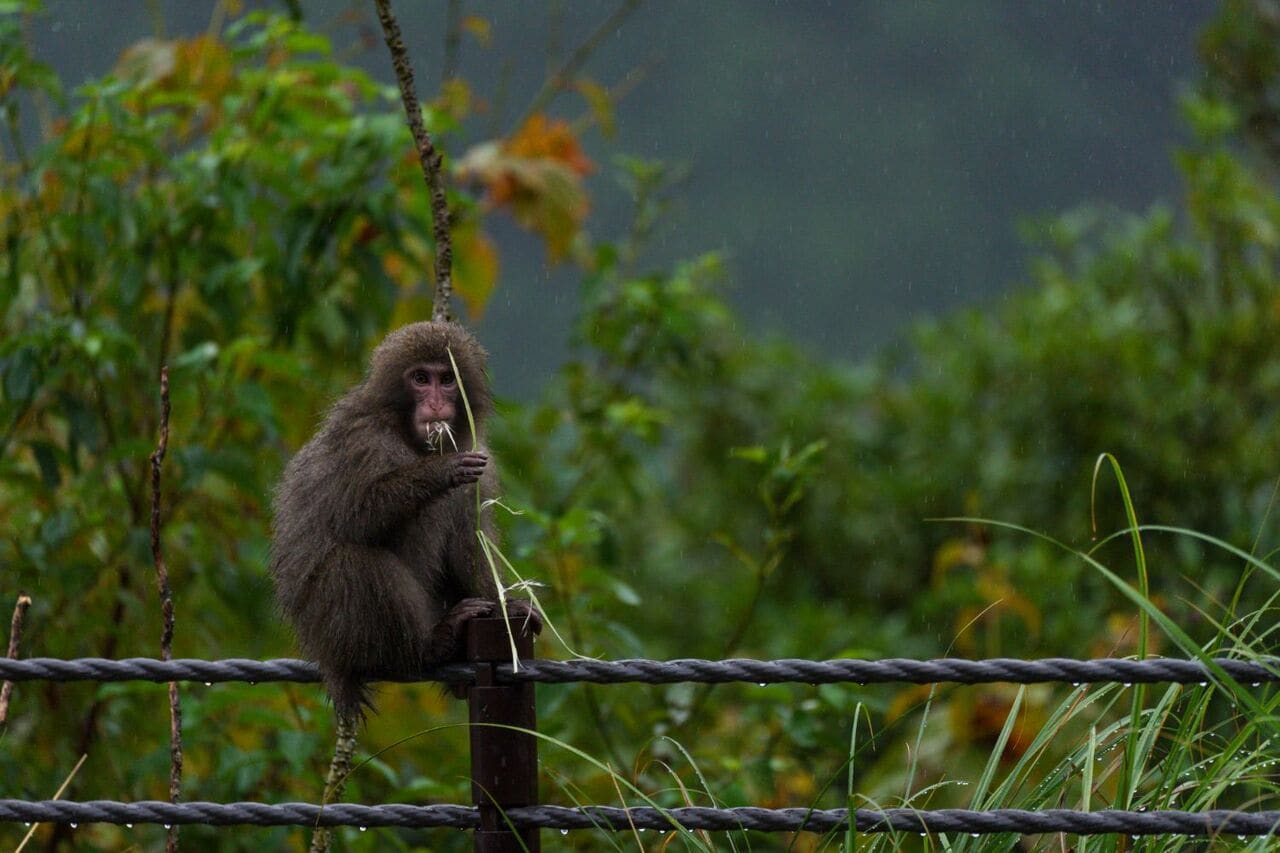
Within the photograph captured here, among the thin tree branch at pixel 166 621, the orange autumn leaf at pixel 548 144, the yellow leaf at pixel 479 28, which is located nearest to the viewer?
the thin tree branch at pixel 166 621

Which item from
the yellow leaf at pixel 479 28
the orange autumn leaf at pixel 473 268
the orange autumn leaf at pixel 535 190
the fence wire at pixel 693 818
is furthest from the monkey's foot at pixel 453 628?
the yellow leaf at pixel 479 28

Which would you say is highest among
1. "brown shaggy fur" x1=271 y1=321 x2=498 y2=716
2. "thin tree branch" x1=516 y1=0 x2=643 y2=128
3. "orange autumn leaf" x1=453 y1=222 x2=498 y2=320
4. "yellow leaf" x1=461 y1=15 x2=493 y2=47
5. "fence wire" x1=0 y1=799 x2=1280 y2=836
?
"yellow leaf" x1=461 y1=15 x2=493 y2=47

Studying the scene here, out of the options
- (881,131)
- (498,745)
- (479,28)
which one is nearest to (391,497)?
(498,745)

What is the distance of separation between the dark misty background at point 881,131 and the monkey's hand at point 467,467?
667 inches

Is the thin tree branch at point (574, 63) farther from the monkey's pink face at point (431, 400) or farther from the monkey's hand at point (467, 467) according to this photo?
the monkey's hand at point (467, 467)

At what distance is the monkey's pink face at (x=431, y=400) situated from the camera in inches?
175

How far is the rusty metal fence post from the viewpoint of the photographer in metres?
3.12

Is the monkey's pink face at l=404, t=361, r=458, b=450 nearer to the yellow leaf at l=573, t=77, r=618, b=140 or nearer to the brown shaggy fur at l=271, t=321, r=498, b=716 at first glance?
the brown shaggy fur at l=271, t=321, r=498, b=716

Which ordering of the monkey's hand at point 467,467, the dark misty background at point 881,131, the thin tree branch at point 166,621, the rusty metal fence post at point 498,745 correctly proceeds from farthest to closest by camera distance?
the dark misty background at point 881,131 < the monkey's hand at point 467,467 < the thin tree branch at point 166,621 < the rusty metal fence post at point 498,745

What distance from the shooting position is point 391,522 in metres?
4.18

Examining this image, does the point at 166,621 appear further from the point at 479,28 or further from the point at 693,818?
the point at 479,28

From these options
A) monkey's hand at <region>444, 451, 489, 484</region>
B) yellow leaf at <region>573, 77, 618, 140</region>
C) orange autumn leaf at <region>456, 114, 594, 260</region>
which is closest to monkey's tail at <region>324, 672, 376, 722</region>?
monkey's hand at <region>444, 451, 489, 484</region>

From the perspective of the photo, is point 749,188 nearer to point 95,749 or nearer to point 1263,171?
point 1263,171

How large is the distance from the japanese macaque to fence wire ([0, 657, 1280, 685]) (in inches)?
30.4
